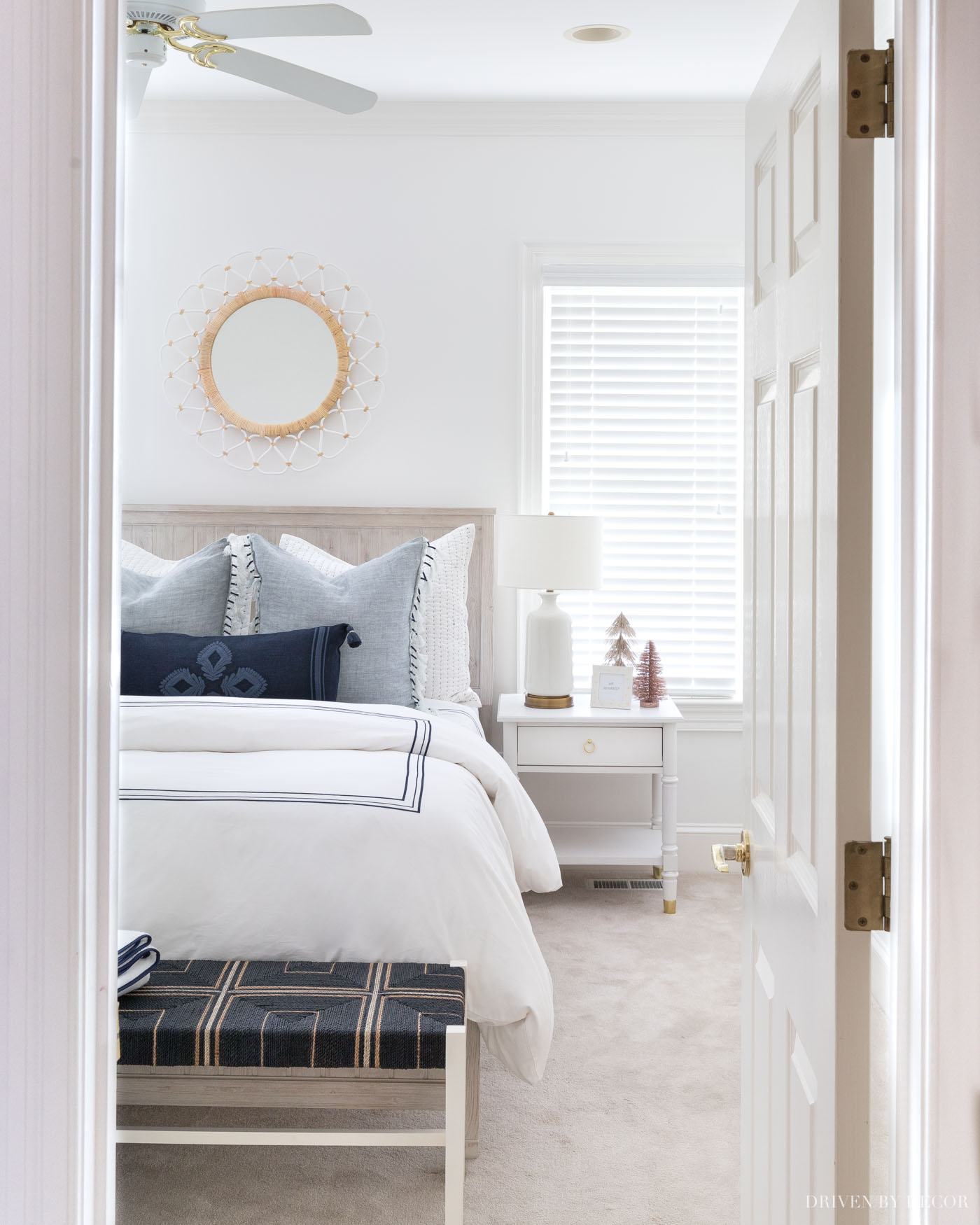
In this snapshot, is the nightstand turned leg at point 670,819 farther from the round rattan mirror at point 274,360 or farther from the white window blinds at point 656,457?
the round rattan mirror at point 274,360

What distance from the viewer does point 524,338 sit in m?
4.01

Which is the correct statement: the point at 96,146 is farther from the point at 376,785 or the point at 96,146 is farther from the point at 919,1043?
the point at 376,785

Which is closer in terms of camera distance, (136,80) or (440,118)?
(136,80)

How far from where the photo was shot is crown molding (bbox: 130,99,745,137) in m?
3.91

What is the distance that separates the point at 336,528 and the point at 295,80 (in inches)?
68.5

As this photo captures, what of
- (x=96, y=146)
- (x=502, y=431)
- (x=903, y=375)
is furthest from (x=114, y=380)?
(x=502, y=431)

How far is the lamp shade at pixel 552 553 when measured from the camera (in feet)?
11.9

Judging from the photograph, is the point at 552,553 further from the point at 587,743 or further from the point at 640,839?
the point at 640,839

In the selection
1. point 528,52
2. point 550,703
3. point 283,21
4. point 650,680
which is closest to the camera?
point 283,21

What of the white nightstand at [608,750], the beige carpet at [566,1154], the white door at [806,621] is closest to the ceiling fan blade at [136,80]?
the white door at [806,621]

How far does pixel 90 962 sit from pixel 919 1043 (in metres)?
0.68

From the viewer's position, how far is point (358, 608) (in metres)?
3.34

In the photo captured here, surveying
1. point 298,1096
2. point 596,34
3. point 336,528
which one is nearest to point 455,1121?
point 298,1096

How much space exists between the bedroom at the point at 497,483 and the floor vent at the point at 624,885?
4cm
